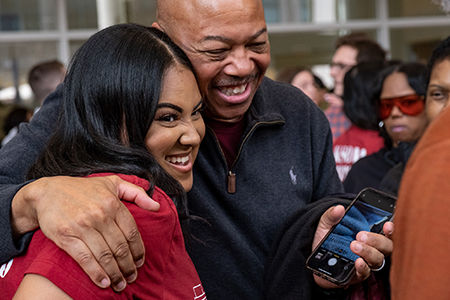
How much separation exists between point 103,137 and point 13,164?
362 millimetres

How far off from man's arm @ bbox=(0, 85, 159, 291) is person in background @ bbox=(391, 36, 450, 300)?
1.96ft

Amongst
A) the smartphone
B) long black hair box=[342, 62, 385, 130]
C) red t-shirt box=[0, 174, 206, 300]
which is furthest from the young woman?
long black hair box=[342, 62, 385, 130]

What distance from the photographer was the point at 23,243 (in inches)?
45.1

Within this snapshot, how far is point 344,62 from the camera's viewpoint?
4.39 meters

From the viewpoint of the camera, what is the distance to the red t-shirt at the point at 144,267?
38.6 inches

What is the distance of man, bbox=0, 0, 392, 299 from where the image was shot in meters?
1.67

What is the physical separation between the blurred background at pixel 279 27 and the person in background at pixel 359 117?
386 centimetres

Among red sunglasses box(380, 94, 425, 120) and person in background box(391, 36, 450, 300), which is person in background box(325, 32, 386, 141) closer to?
red sunglasses box(380, 94, 425, 120)

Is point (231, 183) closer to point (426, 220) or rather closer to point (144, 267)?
point (144, 267)

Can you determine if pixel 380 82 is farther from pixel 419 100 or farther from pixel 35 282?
pixel 35 282

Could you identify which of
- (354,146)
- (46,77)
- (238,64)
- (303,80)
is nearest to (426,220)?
(238,64)

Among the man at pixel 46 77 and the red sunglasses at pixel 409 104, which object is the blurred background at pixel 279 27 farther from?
the red sunglasses at pixel 409 104

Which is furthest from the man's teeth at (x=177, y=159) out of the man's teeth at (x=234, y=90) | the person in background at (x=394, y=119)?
the person in background at (x=394, y=119)

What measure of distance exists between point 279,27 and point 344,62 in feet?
10.8
